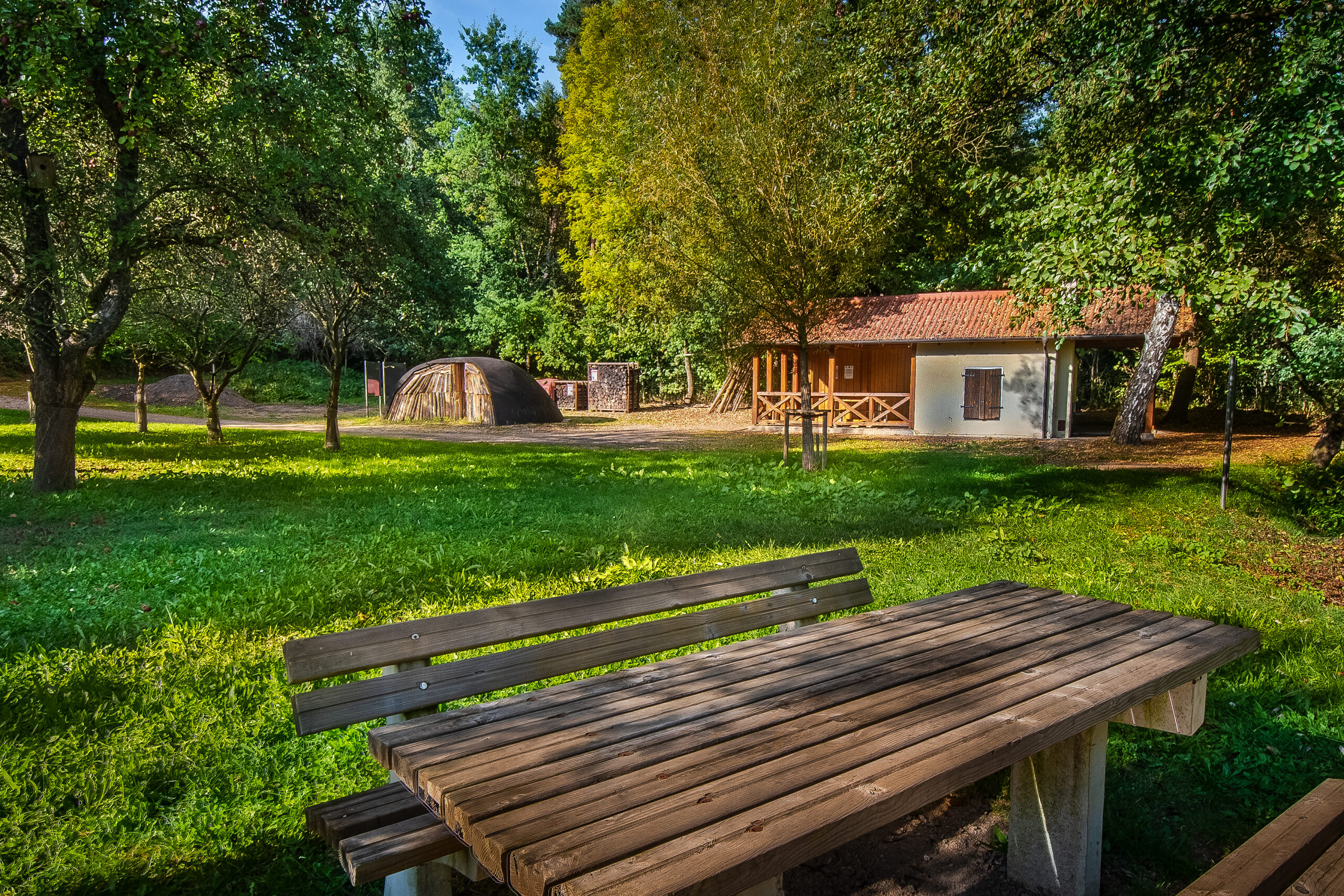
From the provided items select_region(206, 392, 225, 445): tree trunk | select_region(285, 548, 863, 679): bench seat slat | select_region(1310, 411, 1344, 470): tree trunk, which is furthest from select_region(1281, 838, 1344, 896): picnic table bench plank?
select_region(206, 392, 225, 445): tree trunk

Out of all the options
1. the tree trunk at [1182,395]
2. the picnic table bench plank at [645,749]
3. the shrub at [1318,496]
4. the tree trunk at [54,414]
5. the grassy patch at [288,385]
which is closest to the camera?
the picnic table bench plank at [645,749]

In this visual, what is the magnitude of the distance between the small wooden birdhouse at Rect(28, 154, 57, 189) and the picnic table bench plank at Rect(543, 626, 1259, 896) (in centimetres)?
1024

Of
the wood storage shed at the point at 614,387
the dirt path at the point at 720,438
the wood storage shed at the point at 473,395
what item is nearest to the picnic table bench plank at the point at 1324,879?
the dirt path at the point at 720,438

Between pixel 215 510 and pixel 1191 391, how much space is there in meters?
25.3

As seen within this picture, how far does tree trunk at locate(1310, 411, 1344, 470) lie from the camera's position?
12.4m

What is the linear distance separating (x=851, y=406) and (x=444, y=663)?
70.6ft

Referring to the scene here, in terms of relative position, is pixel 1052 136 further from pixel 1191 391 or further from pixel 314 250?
pixel 1191 391

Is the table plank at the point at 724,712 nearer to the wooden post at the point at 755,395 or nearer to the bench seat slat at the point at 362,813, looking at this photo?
the bench seat slat at the point at 362,813

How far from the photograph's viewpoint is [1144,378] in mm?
17953

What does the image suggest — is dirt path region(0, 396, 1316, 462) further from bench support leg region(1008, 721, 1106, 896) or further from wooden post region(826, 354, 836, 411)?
bench support leg region(1008, 721, 1106, 896)

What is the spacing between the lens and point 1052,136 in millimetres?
13383

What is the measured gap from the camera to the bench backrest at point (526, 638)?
7.85 feet

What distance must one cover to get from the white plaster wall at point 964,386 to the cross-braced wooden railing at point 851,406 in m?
0.71

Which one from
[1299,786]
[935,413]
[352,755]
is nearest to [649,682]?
[352,755]
